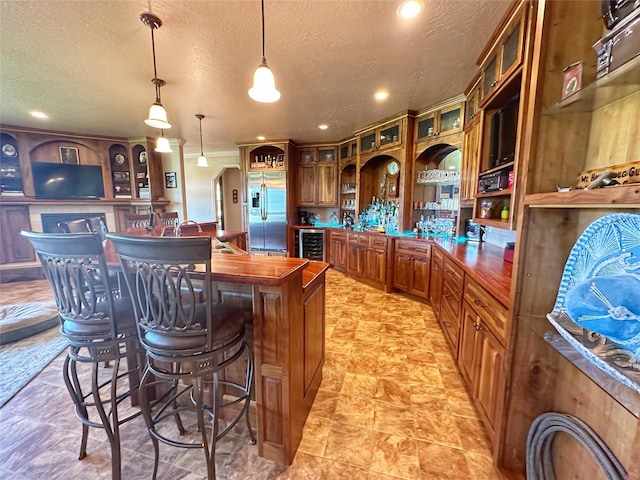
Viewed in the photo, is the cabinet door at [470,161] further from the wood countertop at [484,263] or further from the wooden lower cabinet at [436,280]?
the wooden lower cabinet at [436,280]

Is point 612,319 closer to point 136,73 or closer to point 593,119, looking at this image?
point 593,119

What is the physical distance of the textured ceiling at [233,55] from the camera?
1793 millimetres

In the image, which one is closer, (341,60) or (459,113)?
(341,60)

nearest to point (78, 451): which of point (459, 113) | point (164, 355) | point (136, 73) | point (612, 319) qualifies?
point (164, 355)

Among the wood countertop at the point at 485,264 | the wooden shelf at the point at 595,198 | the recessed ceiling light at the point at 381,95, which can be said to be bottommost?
the wood countertop at the point at 485,264

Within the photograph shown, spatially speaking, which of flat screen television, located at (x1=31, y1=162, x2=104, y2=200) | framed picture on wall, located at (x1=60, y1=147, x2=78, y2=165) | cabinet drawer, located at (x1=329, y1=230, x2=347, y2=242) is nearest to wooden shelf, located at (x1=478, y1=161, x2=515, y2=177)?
cabinet drawer, located at (x1=329, y1=230, x2=347, y2=242)

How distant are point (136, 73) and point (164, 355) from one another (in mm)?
3010

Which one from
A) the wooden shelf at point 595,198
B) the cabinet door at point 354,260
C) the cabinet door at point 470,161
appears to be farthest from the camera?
the cabinet door at point 354,260

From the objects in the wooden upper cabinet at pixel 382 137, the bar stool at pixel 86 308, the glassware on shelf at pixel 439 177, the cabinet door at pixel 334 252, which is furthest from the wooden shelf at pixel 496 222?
the cabinet door at pixel 334 252

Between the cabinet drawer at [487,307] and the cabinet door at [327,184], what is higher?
the cabinet door at [327,184]

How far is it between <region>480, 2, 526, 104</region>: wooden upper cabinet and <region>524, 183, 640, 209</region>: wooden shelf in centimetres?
129

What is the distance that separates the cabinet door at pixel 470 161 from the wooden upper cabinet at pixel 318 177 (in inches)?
113

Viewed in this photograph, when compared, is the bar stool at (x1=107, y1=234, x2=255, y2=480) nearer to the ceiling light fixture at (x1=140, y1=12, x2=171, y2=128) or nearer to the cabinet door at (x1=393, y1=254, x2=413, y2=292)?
the ceiling light fixture at (x1=140, y1=12, x2=171, y2=128)

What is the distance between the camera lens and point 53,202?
469cm
